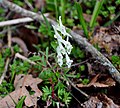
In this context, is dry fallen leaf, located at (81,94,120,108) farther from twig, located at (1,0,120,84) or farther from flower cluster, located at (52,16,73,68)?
flower cluster, located at (52,16,73,68)

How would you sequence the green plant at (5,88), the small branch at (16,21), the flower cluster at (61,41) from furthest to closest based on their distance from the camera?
the small branch at (16,21)
the green plant at (5,88)
the flower cluster at (61,41)

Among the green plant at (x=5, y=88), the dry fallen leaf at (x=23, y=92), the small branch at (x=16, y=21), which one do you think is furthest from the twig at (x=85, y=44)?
the green plant at (x=5, y=88)

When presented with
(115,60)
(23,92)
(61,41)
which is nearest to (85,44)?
(115,60)

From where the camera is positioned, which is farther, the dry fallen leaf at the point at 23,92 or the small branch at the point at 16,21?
the small branch at the point at 16,21

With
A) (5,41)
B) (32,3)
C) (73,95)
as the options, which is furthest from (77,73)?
(32,3)

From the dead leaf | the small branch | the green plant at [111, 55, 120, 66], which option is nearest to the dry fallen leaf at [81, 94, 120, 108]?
the dead leaf

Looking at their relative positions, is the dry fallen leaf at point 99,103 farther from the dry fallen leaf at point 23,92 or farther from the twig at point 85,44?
the dry fallen leaf at point 23,92

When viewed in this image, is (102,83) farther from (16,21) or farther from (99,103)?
(16,21)

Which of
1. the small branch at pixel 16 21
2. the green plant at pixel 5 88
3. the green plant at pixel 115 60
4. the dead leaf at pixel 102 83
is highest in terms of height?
the small branch at pixel 16 21

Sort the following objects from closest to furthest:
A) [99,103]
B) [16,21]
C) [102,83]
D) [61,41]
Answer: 1. [61,41]
2. [99,103]
3. [102,83]
4. [16,21]

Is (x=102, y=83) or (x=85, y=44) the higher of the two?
(x=85, y=44)
